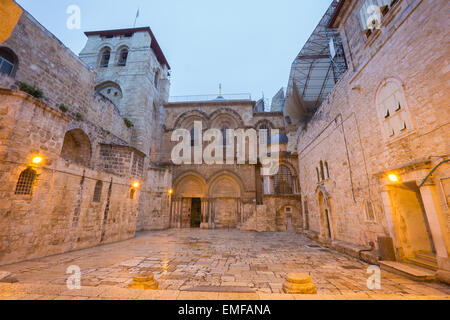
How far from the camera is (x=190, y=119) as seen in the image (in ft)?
70.2

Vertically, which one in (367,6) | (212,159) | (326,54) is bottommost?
(212,159)

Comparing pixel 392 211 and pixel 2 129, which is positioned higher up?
pixel 2 129

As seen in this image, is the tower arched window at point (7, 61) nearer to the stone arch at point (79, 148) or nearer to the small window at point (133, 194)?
the stone arch at point (79, 148)

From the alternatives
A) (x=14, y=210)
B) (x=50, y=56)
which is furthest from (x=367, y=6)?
(x=50, y=56)

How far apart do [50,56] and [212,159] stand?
505 inches

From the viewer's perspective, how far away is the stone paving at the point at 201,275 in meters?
2.49

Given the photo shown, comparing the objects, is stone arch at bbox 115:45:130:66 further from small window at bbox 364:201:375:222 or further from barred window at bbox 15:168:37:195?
small window at bbox 364:201:375:222

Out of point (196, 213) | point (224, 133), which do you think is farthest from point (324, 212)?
point (224, 133)

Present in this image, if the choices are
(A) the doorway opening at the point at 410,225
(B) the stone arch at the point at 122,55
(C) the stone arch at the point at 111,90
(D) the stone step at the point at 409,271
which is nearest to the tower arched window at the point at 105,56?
(B) the stone arch at the point at 122,55

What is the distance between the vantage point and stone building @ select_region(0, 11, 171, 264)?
5.76 metres

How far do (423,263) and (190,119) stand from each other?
20297 millimetres

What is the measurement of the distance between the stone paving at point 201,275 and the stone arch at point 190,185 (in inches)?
393
